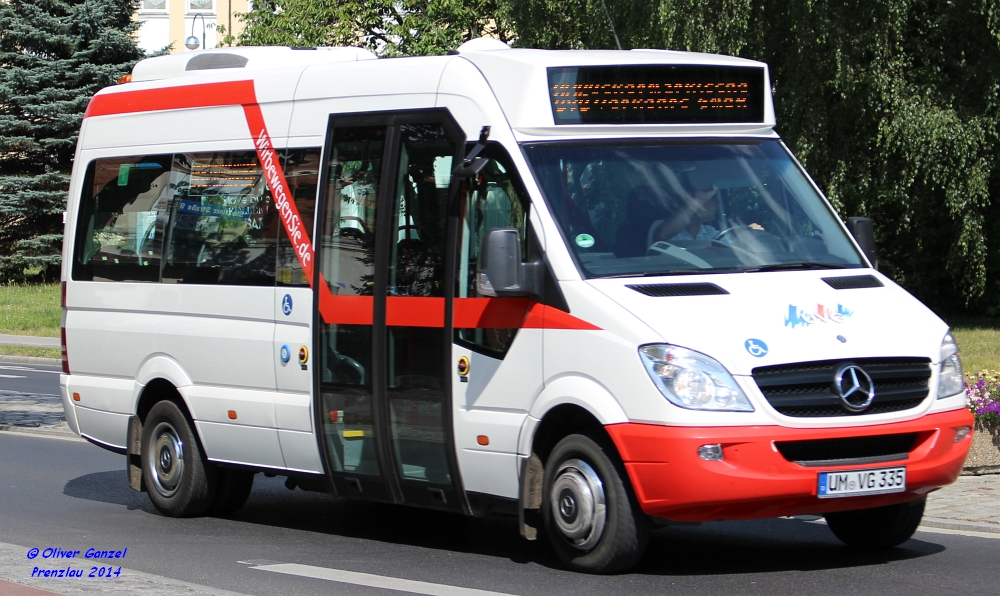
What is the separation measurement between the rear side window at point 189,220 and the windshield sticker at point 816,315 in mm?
3221

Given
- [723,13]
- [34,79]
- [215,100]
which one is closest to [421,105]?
[215,100]

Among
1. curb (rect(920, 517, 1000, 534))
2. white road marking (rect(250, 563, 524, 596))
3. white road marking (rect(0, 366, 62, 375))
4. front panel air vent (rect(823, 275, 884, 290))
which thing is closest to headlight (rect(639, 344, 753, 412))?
front panel air vent (rect(823, 275, 884, 290))

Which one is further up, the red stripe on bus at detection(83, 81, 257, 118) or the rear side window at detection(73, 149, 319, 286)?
the red stripe on bus at detection(83, 81, 257, 118)

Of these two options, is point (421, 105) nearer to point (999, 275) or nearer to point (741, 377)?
point (741, 377)

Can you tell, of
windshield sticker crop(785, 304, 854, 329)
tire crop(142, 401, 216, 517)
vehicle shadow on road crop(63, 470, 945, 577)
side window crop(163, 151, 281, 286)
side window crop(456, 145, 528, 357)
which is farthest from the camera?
tire crop(142, 401, 216, 517)

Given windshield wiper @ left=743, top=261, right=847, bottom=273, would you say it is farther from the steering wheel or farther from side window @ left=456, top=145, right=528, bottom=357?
side window @ left=456, top=145, right=528, bottom=357

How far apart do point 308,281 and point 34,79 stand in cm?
3693

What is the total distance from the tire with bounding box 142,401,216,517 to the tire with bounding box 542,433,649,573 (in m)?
3.38

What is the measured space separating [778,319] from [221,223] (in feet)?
14.2

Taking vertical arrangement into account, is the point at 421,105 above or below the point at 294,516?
above

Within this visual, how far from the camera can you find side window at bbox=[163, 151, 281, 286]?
951 centimetres

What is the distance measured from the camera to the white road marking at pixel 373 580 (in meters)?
7.09

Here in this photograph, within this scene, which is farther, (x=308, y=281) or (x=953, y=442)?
(x=308, y=281)

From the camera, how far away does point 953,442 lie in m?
7.34
